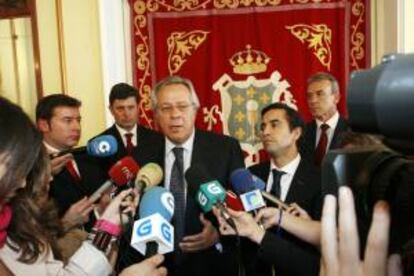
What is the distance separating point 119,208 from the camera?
1.40 m

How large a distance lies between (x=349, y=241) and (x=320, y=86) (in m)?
2.49

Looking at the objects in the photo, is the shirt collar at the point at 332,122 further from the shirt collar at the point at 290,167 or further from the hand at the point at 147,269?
the hand at the point at 147,269

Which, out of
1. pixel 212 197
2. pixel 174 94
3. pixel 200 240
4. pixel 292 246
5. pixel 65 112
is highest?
pixel 174 94

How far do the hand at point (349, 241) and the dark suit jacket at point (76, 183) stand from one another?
1.58m

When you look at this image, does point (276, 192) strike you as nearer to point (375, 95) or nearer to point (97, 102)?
point (375, 95)

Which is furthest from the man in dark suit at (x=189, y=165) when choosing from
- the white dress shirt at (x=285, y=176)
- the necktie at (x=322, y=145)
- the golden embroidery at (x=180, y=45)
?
the golden embroidery at (x=180, y=45)

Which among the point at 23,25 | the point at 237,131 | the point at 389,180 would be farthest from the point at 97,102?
the point at 389,180

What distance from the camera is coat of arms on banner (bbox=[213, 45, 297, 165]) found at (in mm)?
3635

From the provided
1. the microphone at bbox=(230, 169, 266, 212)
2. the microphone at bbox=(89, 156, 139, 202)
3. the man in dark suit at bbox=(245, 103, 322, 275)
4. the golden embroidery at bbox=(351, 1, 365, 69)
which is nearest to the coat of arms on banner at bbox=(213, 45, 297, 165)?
the golden embroidery at bbox=(351, 1, 365, 69)

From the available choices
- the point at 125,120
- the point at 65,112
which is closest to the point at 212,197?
the point at 65,112

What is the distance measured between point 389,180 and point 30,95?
125 inches

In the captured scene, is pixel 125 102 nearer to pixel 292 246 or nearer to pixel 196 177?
pixel 196 177

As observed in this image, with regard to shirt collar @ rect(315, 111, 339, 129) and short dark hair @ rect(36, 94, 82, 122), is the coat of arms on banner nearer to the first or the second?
shirt collar @ rect(315, 111, 339, 129)

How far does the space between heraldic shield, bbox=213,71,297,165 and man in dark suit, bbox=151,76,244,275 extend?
1.74 m
